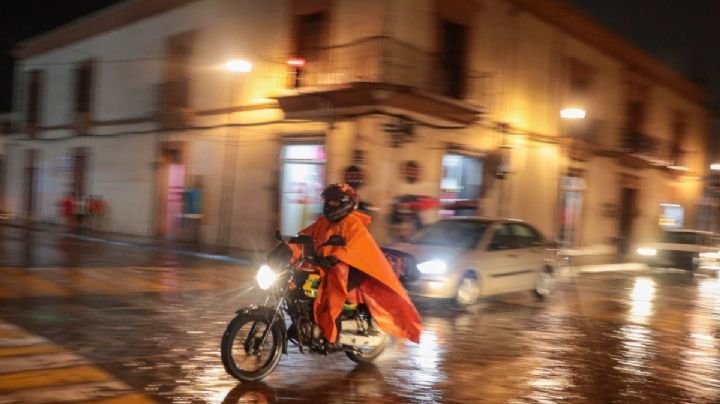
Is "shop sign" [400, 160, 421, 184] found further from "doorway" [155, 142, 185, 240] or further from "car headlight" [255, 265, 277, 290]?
"car headlight" [255, 265, 277, 290]

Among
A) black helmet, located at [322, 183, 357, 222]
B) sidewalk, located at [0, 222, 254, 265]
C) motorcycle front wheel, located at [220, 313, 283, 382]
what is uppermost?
black helmet, located at [322, 183, 357, 222]

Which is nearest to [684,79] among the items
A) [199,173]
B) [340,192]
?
[199,173]

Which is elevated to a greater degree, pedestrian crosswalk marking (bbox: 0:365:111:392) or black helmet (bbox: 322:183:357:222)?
black helmet (bbox: 322:183:357:222)

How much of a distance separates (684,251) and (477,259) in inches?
491

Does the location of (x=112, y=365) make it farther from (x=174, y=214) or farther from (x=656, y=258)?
(x=656, y=258)

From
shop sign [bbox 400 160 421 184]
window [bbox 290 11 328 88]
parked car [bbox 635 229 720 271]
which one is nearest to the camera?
shop sign [bbox 400 160 421 184]

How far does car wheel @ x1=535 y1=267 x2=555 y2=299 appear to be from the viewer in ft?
42.0

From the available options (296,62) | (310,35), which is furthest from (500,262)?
(310,35)

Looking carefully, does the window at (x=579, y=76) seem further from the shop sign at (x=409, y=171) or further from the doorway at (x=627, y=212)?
the shop sign at (x=409, y=171)

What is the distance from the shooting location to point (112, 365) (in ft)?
21.2

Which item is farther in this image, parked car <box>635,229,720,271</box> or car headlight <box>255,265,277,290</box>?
parked car <box>635,229,720,271</box>

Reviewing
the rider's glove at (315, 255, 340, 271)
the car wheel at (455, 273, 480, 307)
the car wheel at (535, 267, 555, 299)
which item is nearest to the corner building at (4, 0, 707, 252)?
the car wheel at (535, 267, 555, 299)

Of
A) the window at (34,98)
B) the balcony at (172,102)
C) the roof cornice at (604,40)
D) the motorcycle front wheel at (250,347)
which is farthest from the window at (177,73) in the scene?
the motorcycle front wheel at (250,347)

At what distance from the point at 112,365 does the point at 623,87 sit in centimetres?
2402
